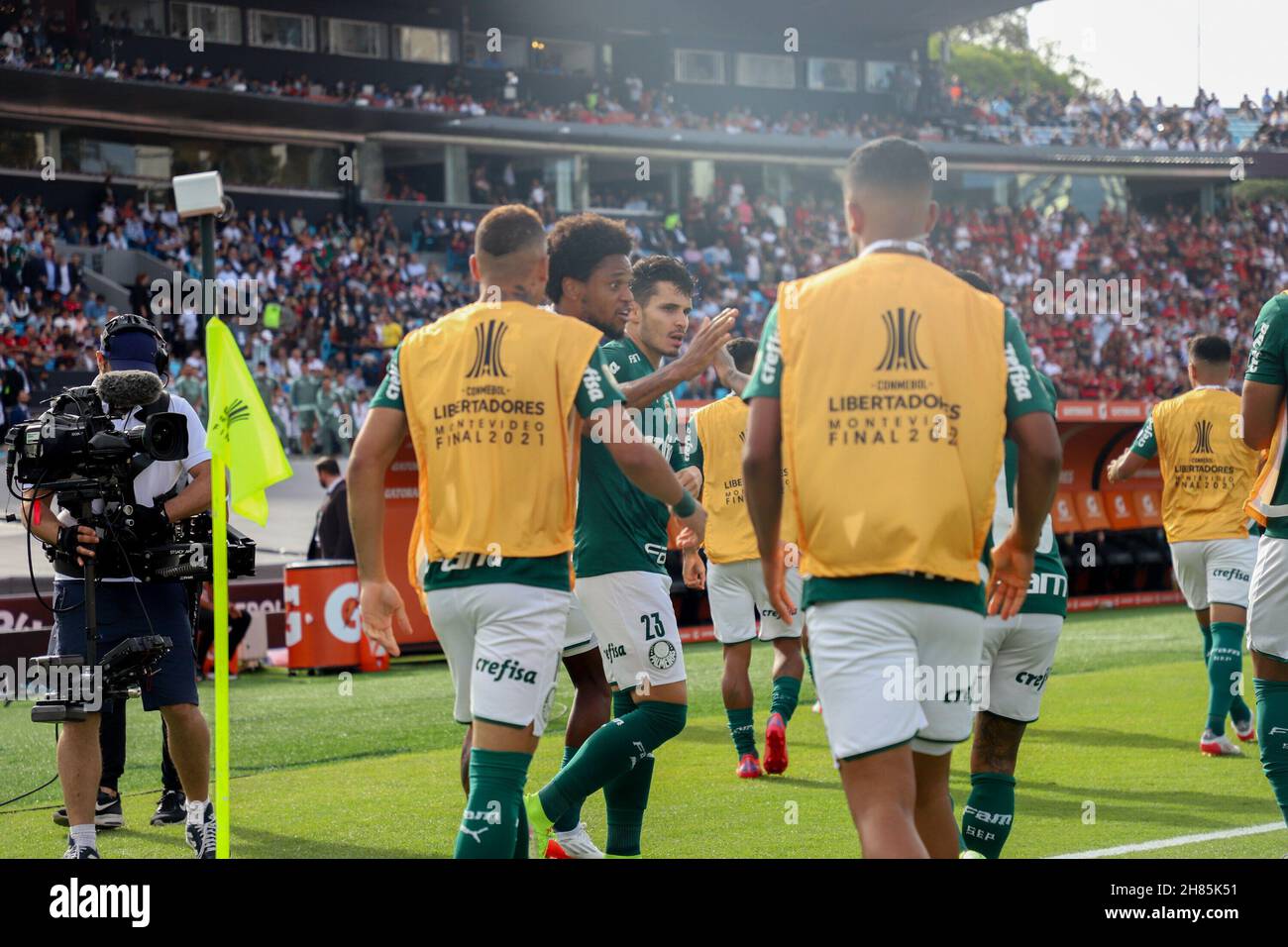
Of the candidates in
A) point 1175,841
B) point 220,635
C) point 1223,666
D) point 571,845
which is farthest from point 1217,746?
point 220,635

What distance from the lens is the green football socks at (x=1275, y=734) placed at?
19.0 feet

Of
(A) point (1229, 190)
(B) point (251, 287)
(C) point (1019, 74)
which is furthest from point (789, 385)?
(C) point (1019, 74)

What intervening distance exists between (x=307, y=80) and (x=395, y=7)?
12.5ft

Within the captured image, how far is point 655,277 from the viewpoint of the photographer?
7020mm

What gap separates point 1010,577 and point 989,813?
4.61 ft

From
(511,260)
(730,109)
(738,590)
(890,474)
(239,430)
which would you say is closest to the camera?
(890,474)

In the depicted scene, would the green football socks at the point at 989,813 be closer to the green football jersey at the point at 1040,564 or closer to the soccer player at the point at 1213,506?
the green football jersey at the point at 1040,564

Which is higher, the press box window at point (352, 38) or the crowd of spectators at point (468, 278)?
the press box window at point (352, 38)

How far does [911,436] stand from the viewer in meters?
4.14

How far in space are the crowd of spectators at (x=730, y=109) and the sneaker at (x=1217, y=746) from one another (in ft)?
101

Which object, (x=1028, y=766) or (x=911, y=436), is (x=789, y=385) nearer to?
(x=911, y=436)

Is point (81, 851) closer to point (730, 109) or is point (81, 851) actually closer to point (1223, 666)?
point (1223, 666)

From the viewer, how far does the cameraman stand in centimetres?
655

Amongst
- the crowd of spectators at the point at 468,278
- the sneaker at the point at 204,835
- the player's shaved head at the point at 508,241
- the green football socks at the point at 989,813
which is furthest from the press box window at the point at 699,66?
the green football socks at the point at 989,813
